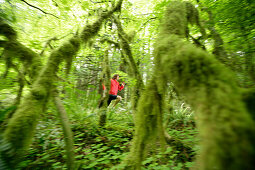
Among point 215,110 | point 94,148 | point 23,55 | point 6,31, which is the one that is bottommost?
point 94,148

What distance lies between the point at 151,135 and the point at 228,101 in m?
1.03

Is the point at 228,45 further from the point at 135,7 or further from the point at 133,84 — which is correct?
the point at 135,7

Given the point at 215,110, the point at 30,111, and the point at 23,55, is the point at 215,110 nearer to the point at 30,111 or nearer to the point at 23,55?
the point at 30,111

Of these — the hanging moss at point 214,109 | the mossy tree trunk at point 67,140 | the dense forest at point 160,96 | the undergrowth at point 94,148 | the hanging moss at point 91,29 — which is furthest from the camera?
the hanging moss at point 91,29

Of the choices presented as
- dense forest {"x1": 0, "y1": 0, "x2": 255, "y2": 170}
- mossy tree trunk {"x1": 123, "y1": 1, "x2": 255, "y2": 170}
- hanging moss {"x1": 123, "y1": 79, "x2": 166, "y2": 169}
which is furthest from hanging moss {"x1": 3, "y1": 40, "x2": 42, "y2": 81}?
mossy tree trunk {"x1": 123, "y1": 1, "x2": 255, "y2": 170}

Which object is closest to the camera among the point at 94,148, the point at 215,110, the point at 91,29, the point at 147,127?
the point at 215,110

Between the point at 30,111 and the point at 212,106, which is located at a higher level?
the point at 212,106

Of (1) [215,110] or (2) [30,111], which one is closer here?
(1) [215,110]

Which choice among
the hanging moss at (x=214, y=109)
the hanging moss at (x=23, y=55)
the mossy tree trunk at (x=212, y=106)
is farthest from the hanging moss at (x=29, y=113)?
the hanging moss at (x=214, y=109)

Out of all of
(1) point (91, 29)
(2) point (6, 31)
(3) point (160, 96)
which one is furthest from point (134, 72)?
(2) point (6, 31)

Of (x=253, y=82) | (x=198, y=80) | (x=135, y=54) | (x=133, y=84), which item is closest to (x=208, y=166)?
(x=198, y=80)

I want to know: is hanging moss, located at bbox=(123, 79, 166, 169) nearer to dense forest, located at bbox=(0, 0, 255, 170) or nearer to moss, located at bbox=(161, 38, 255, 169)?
dense forest, located at bbox=(0, 0, 255, 170)

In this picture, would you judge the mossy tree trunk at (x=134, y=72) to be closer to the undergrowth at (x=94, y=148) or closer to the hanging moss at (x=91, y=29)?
the hanging moss at (x=91, y=29)

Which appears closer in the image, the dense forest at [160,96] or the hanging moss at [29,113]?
the dense forest at [160,96]
